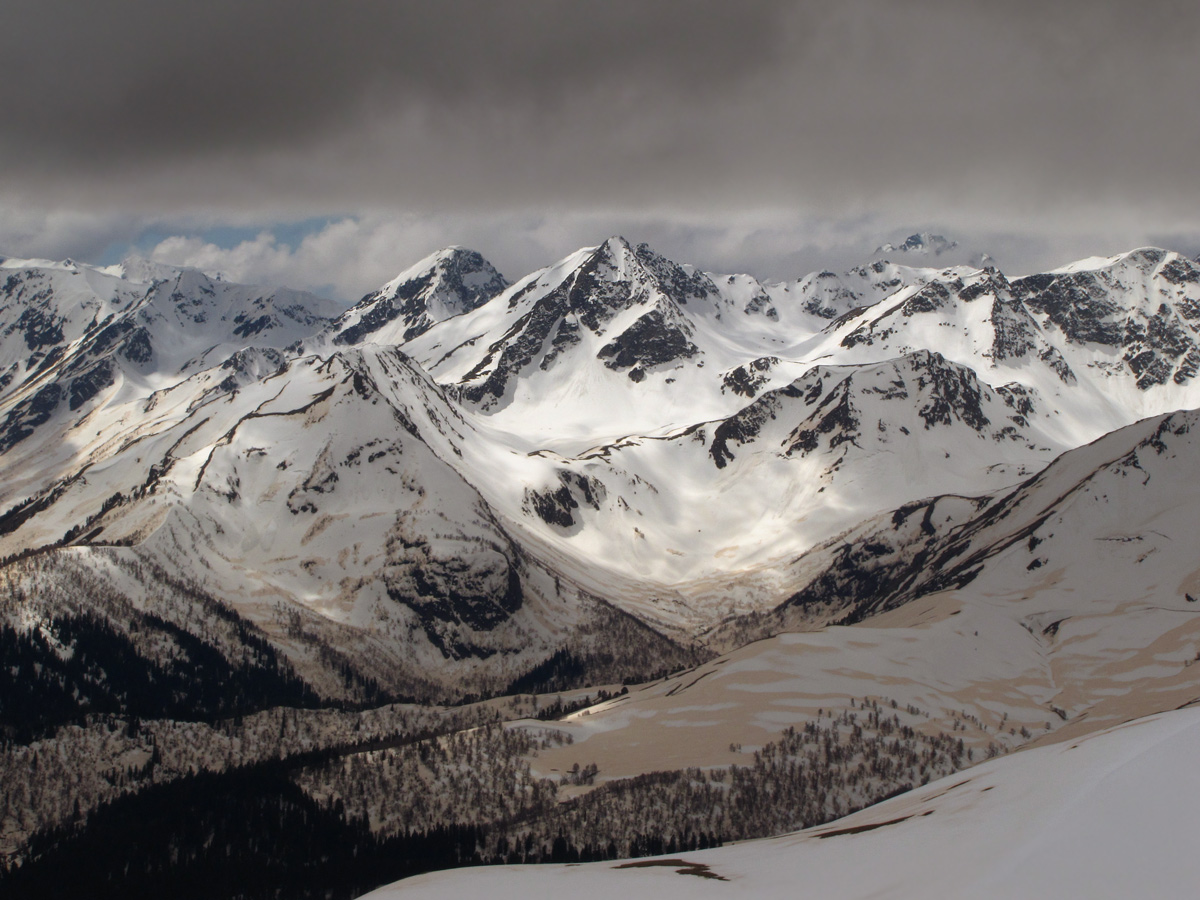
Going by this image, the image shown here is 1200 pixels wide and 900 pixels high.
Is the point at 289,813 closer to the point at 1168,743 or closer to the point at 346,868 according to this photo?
the point at 346,868

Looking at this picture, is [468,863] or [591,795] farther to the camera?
[591,795]

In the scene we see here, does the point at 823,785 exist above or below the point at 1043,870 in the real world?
below

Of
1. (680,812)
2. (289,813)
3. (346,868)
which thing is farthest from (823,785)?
Result: (289,813)

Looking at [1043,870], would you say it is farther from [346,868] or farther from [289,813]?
[289,813]

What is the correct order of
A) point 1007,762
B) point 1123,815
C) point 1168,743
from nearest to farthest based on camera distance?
point 1123,815 < point 1168,743 < point 1007,762

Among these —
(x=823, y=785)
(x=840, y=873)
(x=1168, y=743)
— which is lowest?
(x=823, y=785)

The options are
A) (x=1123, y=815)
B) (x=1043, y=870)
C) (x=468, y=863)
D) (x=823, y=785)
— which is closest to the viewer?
(x=1043, y=870)
